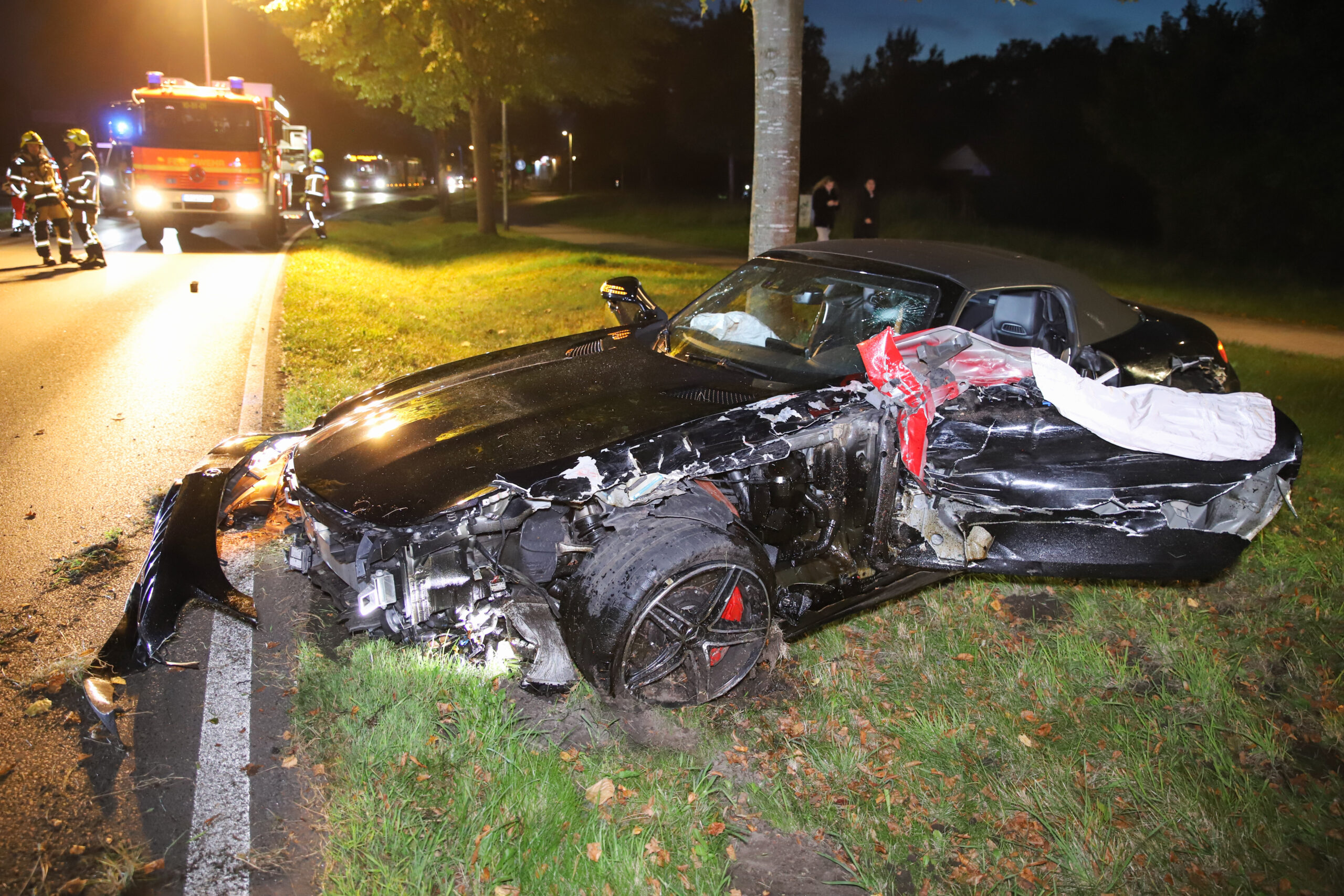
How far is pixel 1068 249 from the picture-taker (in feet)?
72.2

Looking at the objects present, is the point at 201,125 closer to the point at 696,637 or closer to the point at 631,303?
the point at 631,303

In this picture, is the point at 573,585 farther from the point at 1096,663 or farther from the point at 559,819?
the point at 1096,663

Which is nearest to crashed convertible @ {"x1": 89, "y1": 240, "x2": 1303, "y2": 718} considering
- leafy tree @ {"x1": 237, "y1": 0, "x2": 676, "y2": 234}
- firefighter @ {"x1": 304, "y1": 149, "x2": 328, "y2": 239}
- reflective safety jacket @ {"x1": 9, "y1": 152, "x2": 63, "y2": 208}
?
reflective safety jacket @ {"x1": 9, "y1": 152, "x2": 63, "y2": 208}

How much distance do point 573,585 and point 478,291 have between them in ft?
35.5

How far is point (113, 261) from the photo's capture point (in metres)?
14.6

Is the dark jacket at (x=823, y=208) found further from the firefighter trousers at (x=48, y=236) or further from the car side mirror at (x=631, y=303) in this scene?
the firefighter trousers at (x=48, y=236)

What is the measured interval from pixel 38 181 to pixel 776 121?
36.0ft

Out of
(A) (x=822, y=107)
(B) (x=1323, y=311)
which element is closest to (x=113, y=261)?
(B) (x=1323, y=311)

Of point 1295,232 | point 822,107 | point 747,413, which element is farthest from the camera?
point 822,107

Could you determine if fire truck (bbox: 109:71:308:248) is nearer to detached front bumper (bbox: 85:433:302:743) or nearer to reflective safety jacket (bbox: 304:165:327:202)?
reflective safety jacket (bbox: 304:165:327:202)

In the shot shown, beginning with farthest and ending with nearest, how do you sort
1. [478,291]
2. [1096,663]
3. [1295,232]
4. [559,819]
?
[1295,232] < [478,291] < [1096,663] < [559,819]

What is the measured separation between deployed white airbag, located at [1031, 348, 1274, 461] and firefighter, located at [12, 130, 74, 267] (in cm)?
1386

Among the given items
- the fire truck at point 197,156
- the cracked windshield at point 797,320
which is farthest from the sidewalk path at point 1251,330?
the fire truck at point 197,156

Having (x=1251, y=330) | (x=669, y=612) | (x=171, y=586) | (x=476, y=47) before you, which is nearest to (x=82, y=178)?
(x=476, y=47)
